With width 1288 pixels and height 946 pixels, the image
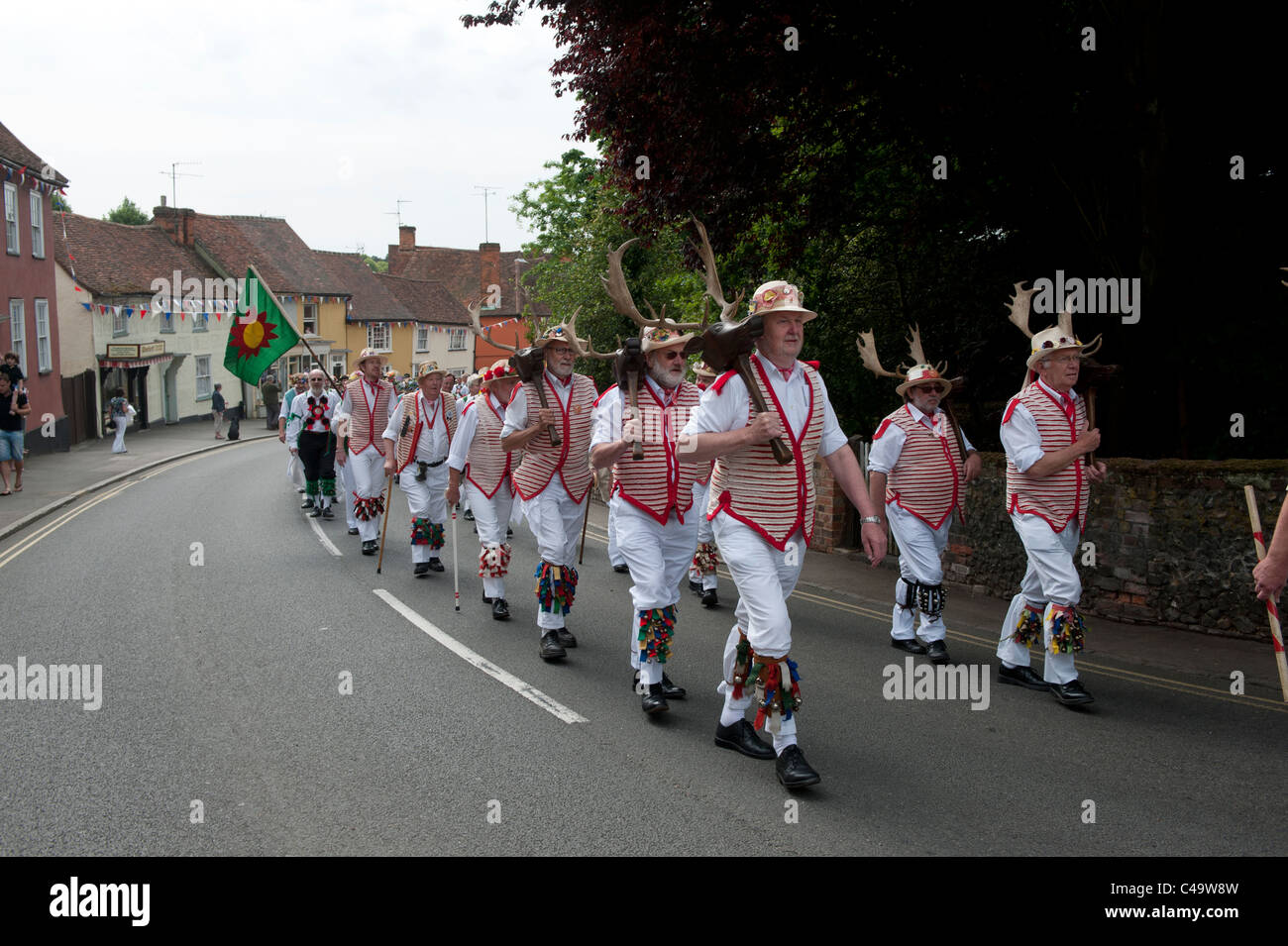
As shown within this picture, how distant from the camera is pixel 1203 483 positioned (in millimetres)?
8656

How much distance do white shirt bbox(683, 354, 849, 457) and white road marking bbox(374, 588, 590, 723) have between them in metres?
2.00

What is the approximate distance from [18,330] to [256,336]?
17.8 metres

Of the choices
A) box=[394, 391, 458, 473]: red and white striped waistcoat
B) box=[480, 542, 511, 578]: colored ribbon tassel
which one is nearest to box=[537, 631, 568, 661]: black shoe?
box=[480, 542, 511, 578]: colored ribbon tassel

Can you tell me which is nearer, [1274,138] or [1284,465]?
[1284,465]

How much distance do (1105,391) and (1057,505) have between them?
450cm

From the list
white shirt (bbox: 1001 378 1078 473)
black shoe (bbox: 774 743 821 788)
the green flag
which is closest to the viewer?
black shoe (bbox: 774 743 821 788)

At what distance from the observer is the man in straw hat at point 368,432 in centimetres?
1297

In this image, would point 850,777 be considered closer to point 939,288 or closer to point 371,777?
point 371,777

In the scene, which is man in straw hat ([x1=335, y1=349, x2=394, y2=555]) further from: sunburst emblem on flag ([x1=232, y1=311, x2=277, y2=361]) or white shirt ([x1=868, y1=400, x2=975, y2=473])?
white shirt ([x1=868, y1=400, x2=975, y2=473])

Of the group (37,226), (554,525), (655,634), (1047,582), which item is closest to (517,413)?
(554,525)

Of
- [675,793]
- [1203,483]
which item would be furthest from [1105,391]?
[675,793]

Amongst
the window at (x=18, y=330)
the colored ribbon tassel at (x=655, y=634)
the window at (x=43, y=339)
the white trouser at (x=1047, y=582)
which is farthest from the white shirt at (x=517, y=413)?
the window at (x=43, y=339)

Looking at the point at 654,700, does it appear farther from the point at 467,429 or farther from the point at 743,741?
the point at 467,429

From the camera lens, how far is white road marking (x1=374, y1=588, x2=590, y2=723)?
6.65 meters
